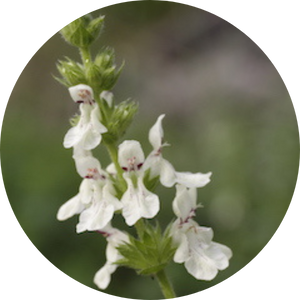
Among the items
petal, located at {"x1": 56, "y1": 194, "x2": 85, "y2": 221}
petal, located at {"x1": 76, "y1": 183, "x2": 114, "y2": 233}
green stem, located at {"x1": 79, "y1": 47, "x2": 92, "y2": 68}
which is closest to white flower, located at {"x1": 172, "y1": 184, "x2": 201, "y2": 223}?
petal, located at {"x1": 76, "y1": 183, "x2": 114, "y2": 233}

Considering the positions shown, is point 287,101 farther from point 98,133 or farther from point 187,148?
point 98,133

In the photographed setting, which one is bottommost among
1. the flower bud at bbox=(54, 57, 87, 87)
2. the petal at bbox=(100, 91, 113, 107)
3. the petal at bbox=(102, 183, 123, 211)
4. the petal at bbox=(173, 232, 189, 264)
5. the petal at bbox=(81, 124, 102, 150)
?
the petal at bbox=(173, 232, 189, 264)

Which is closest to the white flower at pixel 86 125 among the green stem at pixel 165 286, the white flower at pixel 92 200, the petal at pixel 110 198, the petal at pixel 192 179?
the white flower at pixel 92 200

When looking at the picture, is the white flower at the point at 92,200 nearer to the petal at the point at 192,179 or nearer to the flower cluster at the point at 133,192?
the flower cluster at the point at 133,192

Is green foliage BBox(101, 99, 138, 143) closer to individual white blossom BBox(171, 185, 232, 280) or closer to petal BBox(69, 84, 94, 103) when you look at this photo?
petal BBox(69, 84, 94, 103)

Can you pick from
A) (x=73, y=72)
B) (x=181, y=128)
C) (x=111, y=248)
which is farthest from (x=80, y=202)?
(x=181, y=128)

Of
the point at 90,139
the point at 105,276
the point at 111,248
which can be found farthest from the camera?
the point at 105,276

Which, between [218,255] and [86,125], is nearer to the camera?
[86,125]

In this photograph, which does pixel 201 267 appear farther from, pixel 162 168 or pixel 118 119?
pixel 118 119
